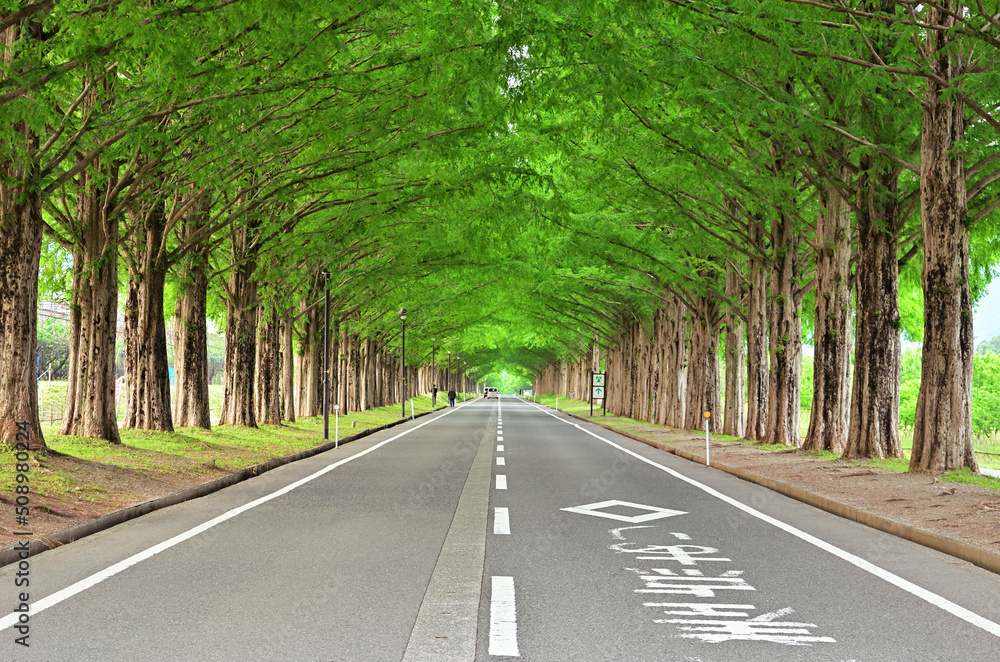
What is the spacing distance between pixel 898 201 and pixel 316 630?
15775 millimetres

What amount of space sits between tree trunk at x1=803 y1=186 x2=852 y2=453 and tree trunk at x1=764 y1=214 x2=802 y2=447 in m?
2.56

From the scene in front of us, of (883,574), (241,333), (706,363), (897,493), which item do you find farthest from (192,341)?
(883,574)

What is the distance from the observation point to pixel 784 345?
23.4 m

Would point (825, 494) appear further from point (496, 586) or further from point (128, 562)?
point (128, 562)

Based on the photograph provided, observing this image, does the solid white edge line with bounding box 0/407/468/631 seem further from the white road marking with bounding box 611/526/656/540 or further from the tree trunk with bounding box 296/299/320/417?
the tree trunk with bounding box 296/299/320/417

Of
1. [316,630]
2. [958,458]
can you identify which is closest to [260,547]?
[316,630]

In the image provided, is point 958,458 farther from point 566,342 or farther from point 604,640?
point 566,342

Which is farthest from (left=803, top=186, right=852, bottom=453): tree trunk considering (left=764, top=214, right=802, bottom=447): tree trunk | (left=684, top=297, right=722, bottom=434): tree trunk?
(left=684, top=297, right=722, bottom=434): tree trunk

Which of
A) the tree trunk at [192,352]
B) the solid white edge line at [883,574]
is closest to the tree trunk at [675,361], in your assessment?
the tree trunk at [192,352]

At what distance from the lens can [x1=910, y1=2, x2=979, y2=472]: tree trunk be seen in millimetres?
14016

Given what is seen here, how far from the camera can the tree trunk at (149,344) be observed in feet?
62.6

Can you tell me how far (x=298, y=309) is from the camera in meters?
36.1

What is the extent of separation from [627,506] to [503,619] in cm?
631
